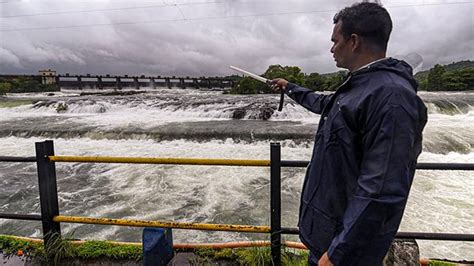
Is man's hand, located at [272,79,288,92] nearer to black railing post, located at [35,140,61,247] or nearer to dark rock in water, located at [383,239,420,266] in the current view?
dark rock in water, located at [383,239,420,266]

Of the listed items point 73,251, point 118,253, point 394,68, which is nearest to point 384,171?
point 394,68

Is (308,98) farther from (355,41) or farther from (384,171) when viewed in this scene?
(384,171)

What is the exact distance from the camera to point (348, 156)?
Result: 1.22 meters

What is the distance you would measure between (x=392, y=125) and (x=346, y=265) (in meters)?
0.57

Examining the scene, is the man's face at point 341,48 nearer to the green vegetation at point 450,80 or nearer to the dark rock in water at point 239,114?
the dark rock in water at point 239,114

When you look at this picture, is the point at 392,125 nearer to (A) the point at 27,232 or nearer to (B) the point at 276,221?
(B) the point at 276,221

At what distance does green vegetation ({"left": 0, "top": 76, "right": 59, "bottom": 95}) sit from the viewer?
43.1m

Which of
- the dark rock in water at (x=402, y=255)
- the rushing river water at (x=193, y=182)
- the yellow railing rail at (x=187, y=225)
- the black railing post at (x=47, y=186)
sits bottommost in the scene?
the rushing river water at (x=193, y=182)

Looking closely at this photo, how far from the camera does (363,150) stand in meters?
1.19

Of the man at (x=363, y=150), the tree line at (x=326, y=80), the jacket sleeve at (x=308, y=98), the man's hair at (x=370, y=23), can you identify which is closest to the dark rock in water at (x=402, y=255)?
the man at (x=363, y=150)

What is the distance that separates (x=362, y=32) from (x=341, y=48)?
0.11 metres

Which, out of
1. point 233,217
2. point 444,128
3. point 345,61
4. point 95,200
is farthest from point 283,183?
point 444,128

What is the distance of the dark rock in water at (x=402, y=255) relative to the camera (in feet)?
7.07

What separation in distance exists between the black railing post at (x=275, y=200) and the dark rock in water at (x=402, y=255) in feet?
2.70
